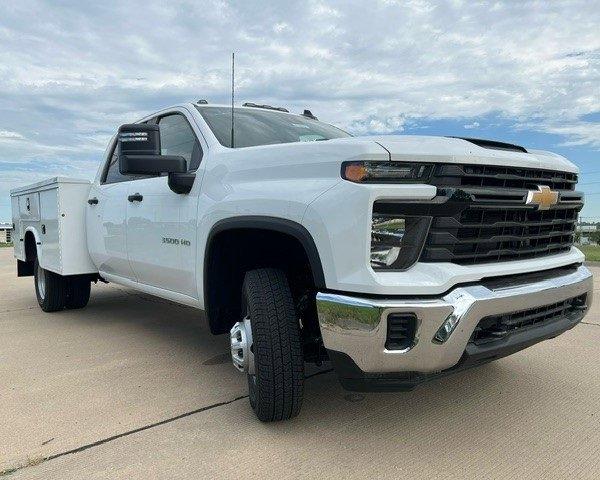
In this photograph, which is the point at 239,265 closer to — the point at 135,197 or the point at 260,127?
the point at 260,127

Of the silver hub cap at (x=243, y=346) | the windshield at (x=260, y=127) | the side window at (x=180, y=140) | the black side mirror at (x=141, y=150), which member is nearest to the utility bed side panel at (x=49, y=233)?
the side window at (x=180, y=140)

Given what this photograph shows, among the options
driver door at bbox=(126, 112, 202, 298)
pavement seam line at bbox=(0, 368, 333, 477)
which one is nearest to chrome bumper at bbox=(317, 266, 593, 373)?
pavement seam line at bbox=(0, 368, 333, 477)

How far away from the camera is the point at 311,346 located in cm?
291

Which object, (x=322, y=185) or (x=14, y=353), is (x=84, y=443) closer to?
(x=322, y=185)

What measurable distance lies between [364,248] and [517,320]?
87 cm

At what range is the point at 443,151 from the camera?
7.66ft

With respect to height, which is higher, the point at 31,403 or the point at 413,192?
the point at 413,192

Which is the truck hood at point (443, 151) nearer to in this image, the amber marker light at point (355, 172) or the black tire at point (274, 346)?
the amber marker light at point (355, 172)

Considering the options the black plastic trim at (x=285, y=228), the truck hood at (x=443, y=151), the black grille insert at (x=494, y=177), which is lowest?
the black plastic trim at (x=285, y=228)

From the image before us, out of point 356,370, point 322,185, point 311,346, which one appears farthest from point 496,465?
point 322,185

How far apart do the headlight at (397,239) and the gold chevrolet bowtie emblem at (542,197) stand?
2.08 ft

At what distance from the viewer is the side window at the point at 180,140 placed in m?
3.60

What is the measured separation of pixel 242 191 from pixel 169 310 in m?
3.57

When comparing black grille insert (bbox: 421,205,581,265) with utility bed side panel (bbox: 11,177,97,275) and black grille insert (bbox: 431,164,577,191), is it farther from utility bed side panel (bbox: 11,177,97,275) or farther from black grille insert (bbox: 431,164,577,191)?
utility bed side panel (bbox: 11,177,97,275)
